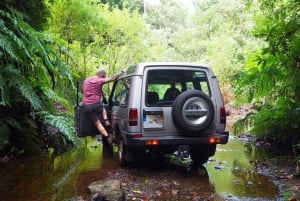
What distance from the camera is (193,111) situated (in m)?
6.56

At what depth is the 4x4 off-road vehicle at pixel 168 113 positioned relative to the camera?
21.5 feet

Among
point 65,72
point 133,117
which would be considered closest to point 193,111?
point 133,117

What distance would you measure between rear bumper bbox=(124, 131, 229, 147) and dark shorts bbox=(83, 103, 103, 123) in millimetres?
1722

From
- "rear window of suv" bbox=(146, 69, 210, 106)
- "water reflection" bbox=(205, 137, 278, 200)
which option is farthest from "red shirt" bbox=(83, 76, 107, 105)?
"water reflection" bbox=(205, 137, 278, 200)

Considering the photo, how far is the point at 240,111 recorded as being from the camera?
22.9m

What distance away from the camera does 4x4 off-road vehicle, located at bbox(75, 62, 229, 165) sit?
6547mm

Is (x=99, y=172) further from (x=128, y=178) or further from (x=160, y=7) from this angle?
(x=160, y=7)

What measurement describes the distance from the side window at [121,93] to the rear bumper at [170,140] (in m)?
0.74

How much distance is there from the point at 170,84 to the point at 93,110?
1828 mm

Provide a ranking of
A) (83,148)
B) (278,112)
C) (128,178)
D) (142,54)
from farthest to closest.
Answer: (142,54) → (83,148) → (278,112) → (128,178)

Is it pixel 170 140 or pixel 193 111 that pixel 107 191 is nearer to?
pixel 170 140

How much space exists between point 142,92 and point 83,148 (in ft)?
13.3

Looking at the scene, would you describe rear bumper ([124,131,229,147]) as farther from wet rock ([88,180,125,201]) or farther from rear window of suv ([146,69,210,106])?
wet rock ([88,180,125,201])

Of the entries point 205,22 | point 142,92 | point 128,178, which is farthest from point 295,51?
point 205,22
